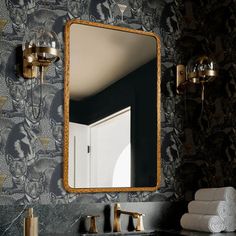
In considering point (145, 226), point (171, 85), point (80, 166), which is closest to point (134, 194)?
point (145, 226)

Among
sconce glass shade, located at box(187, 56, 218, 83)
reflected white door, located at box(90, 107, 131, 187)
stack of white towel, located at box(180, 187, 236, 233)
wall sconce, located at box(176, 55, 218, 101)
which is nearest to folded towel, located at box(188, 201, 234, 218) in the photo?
stack of white towel, located at box(180, 187, 236, 233)

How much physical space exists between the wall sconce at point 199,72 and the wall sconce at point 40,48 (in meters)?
0.90

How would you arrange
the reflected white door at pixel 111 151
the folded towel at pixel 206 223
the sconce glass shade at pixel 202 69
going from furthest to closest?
the sconce glass shade at pixel 202 69 < the reflected white door at pixel 111 151 < the folded towel at pixel 206 223

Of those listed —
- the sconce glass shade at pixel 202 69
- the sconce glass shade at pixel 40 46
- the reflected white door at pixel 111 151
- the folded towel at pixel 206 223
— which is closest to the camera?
the sconce glass shade at pixel 40 46

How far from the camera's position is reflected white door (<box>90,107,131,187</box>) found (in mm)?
2922

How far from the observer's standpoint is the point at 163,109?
10.6ft

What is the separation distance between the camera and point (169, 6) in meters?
3.32

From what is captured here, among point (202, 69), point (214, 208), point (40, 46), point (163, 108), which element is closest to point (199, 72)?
point (202, 69)

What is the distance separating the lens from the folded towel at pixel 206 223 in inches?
110

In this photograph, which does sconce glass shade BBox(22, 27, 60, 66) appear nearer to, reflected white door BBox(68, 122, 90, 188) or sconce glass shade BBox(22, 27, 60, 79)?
sconce glass shade BBox(22, 27, 60, 79)

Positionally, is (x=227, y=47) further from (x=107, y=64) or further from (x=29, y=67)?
(x=29, y=67)

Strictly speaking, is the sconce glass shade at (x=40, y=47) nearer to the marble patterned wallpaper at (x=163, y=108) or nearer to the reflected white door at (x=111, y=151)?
the marble patterned wallpaper at (x=163, y=108)

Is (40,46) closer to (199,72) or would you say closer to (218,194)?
(199,72)

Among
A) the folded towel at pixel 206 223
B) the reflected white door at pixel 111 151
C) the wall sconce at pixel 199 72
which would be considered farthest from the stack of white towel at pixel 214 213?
the wall sconce at pixel 199 72
